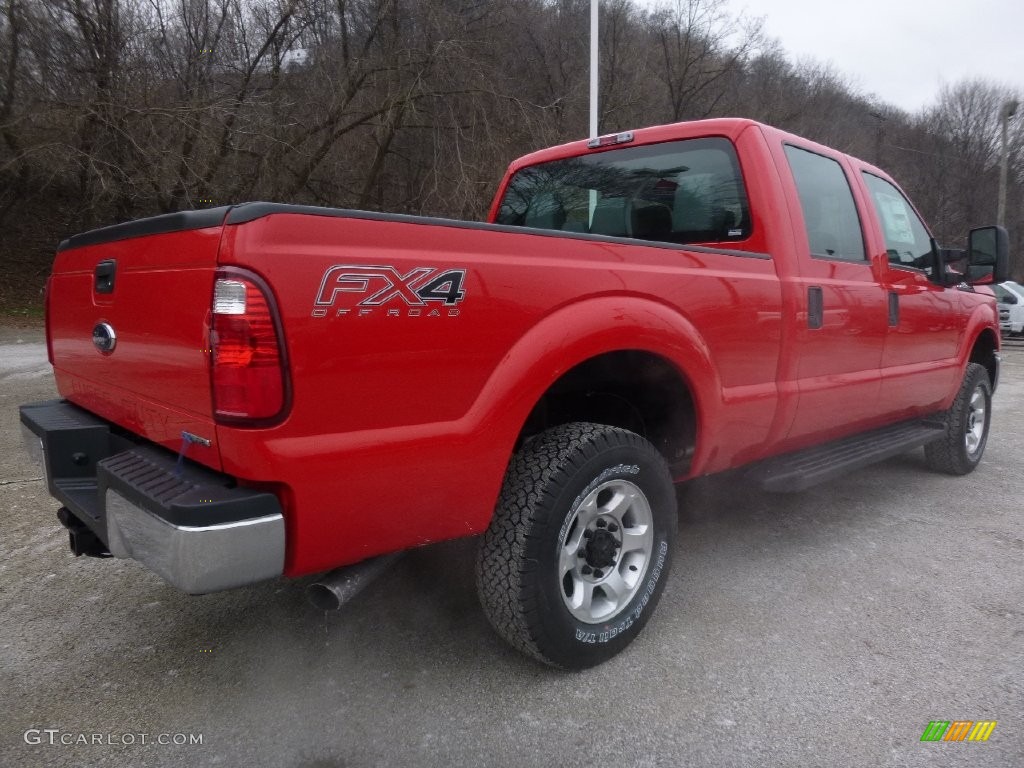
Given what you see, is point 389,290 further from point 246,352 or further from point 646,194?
point 646,194

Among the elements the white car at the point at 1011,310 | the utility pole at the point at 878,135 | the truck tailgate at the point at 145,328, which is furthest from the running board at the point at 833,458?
the utility pole at the point at 878,135

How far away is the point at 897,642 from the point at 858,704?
508mm

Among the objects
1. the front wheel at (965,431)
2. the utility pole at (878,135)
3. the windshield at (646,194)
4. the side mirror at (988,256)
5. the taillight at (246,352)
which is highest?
the utility pole at (878,135)

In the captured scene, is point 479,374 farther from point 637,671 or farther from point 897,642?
point 897,642

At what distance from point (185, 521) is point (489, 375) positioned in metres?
0.87

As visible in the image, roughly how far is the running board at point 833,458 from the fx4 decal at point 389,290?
1.93 meters

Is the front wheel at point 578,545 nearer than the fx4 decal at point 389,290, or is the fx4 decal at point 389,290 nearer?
the fx4 decal at point 389,290

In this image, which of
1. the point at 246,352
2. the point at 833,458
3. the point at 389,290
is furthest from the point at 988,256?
the point at 246,352

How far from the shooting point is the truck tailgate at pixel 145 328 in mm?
1828

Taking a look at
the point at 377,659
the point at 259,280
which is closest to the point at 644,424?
the point at 377,659

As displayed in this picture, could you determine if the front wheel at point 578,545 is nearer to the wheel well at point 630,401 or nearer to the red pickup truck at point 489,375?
the red pickup truck at point 489,375

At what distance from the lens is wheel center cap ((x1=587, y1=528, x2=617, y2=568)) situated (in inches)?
97.8

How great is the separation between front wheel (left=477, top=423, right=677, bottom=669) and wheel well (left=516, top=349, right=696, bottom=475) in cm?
24

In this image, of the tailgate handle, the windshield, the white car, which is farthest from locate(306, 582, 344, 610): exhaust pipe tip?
the white car
